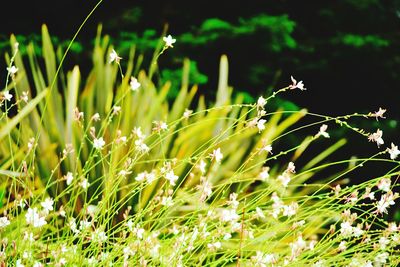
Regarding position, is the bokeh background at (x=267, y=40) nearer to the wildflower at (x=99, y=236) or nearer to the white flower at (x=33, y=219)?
the wildflower at (x=99, y=236)

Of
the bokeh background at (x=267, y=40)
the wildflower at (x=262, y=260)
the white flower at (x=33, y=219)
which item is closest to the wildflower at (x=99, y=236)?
the white flower at (x=33, y=219)

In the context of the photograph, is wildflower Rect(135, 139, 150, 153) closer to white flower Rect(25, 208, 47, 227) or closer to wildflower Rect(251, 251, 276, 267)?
white flower Rect(25, 208, 47, 227)

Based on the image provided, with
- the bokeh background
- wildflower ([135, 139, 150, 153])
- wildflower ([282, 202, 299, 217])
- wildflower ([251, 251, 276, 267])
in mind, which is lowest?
the bokeh background

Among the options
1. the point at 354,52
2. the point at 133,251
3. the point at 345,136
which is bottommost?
the point at 345,136

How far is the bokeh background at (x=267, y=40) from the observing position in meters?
5.14

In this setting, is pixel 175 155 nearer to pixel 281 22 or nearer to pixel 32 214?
pixel 32 214

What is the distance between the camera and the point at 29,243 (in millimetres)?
2035

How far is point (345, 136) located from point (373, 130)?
0.22 m

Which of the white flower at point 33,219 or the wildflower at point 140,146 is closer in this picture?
the white flower at point 33,219

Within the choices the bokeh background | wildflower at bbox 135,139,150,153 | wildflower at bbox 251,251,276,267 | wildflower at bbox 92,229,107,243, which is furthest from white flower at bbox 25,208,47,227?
the bokeh background

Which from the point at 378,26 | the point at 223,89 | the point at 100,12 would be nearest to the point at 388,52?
the point at 378,26

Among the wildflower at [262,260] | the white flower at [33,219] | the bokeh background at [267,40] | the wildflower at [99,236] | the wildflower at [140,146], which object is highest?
the wildflower at [140,146]

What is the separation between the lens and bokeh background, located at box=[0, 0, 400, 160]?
5145 mm

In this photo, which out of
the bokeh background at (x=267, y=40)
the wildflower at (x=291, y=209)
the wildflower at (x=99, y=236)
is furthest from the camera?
the bokeh background at (x=267, y=40)
